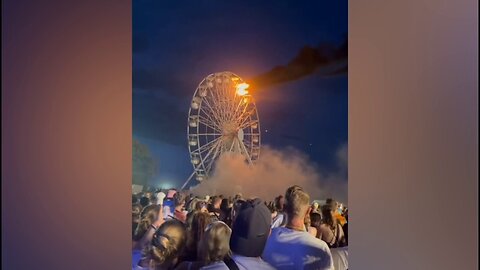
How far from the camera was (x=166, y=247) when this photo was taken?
Result: 162 centimetres

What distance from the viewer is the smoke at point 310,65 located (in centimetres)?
171

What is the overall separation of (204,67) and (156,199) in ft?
1.89

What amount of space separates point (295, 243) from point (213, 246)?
358 millimetres

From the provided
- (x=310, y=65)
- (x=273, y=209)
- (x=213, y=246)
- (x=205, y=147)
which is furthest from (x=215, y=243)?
(x=310, y=65)

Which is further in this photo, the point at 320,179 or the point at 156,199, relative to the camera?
the point at 320,179

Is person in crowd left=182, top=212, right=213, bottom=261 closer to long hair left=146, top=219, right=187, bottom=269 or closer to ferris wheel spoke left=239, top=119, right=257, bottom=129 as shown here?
long hair left=146, top=219, right=187, bottom=269

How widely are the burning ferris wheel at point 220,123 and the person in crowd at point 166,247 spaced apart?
0.21 m

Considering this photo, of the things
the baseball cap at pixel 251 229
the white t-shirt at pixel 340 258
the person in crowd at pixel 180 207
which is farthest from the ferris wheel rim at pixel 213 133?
the white t-shirt at pixel 340 258

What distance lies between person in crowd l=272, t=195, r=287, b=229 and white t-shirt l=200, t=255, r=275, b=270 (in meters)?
0.16

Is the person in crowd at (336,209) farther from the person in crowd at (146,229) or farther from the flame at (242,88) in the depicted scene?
the person in crowd at (146,229)
